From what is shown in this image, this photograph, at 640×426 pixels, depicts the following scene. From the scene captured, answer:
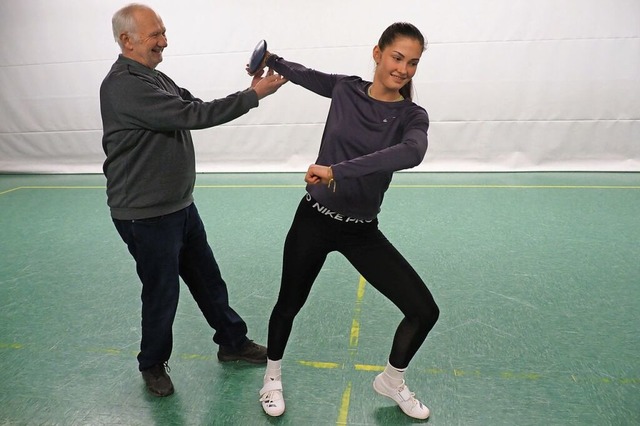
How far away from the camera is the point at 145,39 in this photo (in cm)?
212

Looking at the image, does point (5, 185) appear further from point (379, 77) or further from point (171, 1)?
point (379, 77)

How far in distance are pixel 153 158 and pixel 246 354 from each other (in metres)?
1.16

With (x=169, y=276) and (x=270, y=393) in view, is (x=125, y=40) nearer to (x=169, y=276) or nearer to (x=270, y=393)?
(x=169, y=276)

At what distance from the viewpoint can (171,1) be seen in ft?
22.9

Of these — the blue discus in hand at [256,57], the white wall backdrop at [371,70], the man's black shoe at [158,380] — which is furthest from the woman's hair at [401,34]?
the white wall backdrop at [371,70]

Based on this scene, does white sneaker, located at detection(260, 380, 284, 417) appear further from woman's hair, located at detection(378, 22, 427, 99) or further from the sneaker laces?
woman's hair, located at detection(378, 22, 427, 99)

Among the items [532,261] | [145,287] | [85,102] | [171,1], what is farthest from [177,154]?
[85,102]

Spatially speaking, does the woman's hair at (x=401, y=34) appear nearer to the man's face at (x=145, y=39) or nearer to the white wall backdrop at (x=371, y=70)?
the man's face at (x=145, y=39)

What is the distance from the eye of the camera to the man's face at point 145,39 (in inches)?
82.9

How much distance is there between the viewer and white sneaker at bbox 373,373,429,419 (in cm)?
229

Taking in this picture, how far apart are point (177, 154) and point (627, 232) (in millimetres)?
3962

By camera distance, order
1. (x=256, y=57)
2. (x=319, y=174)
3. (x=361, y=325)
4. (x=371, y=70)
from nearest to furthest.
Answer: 1. (x=319, y=174)
2. (x=256, y=57)
3. (x=361, y=325)
4. (x=371, y=70)

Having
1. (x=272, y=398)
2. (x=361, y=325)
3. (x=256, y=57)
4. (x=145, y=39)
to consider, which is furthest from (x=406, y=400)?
(x=145, y=39)

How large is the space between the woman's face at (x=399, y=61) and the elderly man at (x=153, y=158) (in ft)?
1.90
